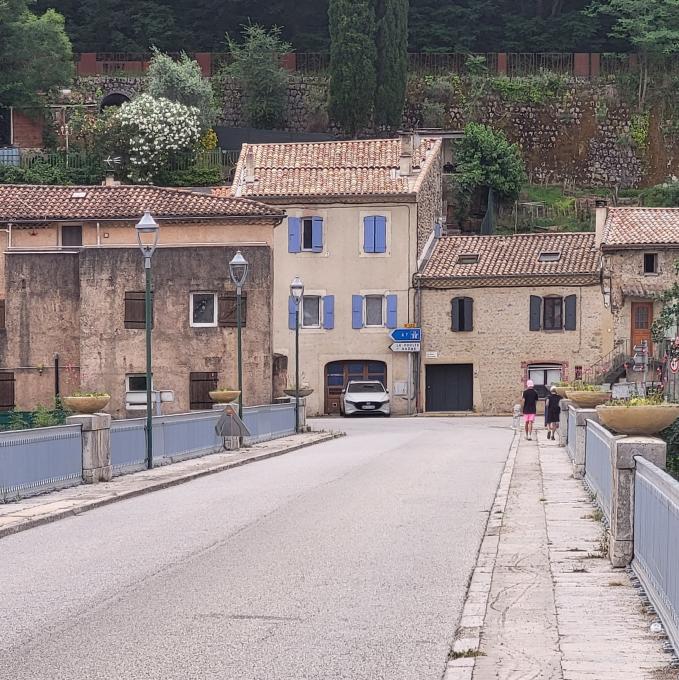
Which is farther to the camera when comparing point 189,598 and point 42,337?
point 42,337

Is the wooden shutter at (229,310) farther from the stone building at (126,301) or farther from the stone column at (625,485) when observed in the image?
the stone column at (625,485)

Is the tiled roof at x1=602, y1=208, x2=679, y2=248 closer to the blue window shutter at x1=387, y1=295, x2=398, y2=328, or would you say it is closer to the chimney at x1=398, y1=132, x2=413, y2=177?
the chimney at x1=398, y1=132, x2=413, y2=177

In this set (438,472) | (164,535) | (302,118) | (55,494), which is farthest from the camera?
(302,118)

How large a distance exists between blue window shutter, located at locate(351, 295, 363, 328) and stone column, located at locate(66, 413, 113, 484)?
3929cm

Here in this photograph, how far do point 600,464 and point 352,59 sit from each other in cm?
6047

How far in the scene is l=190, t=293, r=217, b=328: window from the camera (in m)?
49.5

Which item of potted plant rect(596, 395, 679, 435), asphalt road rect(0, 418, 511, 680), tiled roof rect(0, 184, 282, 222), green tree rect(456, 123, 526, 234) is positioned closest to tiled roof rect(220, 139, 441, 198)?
green tree rect(456, 123, 526, 234)

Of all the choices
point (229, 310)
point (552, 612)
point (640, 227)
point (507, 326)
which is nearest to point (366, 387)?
point (507, 326)

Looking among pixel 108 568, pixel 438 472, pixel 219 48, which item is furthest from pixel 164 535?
pixel 219 48

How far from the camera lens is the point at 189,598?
11.8 m

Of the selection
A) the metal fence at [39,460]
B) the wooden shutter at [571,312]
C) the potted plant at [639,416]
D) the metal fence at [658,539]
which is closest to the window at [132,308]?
the wooden shutter at [571,312]

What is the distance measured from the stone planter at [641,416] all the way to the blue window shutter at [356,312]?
49504 mm

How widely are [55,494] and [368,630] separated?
454 inches

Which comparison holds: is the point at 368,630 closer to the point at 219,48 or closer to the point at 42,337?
the point at 42,337
